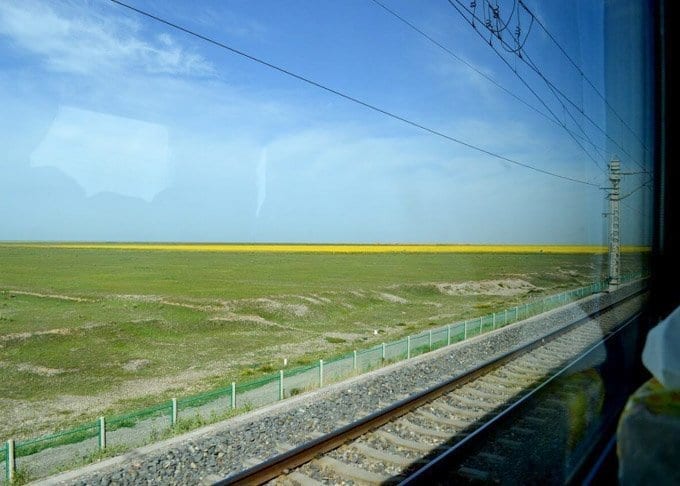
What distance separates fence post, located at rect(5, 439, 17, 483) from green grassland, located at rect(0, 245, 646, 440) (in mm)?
3929

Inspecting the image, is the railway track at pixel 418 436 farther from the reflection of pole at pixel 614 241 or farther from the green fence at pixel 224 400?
the reflection of pole at pixel 614 241

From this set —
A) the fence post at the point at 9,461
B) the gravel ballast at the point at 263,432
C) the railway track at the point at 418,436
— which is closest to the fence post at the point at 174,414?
the gravel ballast at the point at 263,432

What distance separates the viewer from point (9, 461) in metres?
5.29

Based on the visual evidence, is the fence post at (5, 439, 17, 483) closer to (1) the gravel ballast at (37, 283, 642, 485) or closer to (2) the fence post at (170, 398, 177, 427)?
(1) the gravel ballast at (37, 283, 642, 485)

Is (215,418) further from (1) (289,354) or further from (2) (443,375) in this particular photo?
(1) (289,354)

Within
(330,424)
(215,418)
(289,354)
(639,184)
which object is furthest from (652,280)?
(289,354)

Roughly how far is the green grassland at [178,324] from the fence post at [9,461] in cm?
393

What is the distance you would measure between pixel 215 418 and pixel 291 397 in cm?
149

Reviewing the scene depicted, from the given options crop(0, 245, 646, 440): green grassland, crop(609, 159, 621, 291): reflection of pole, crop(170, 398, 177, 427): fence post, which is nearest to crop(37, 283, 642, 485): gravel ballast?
A: crop(170, 398, 177, 427): fence post

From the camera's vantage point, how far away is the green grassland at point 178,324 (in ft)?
39.0

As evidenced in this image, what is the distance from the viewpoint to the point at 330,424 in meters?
6.98

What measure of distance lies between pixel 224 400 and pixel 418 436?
11.6 ft

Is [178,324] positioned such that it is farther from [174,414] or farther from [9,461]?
[9,461]

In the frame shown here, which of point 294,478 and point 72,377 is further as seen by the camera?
point 72,377
